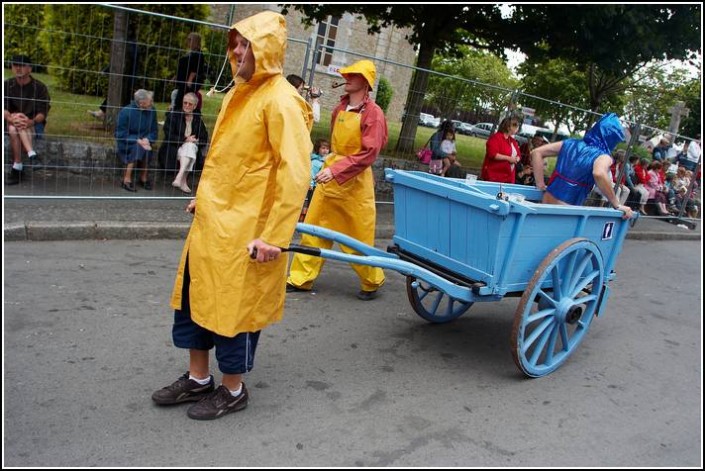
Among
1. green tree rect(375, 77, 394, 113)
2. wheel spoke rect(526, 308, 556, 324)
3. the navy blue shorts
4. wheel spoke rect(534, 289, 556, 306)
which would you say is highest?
green tree rect(375, 77, 394, 113)

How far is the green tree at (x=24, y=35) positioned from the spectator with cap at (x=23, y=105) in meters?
0.17

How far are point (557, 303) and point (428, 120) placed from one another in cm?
491

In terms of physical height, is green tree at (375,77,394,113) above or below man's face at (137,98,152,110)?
above

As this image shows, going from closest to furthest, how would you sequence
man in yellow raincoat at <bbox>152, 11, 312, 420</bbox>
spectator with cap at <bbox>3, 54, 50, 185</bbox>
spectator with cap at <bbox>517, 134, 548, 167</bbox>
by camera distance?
man in yellow raincoat at <bbox>152, 11, 312, 420</bbox> < spectator with cap at <bbox>3, 54, 50, 185</bbox> < spectator with cap at <bbox>517, 134, 548, 167</bbox>

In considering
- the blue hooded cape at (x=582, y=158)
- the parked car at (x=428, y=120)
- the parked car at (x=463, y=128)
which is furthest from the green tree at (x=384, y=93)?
the blue hooded cape at (x=582, y=158)

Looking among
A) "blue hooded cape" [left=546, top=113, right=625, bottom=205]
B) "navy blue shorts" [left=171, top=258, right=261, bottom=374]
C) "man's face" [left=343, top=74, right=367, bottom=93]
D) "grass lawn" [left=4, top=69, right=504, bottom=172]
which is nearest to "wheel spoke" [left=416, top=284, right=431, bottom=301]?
"blue hooded cape" [left=546, top=113, right=625, bottom=205]

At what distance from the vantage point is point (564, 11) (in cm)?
977

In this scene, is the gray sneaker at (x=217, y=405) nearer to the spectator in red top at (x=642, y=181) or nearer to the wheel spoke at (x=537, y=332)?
the wheel spoke at (x=537, y=332)

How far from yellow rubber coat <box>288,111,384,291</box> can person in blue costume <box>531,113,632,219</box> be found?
4.61 ft

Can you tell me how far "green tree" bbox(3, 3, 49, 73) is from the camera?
307 inches

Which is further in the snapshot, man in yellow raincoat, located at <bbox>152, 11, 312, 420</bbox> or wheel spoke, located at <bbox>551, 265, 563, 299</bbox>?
wheel spoke, located at <bbox>551, 265, 563, 299</bbox>

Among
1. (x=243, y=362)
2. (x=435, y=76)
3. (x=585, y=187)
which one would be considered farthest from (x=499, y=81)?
(x=243, y=362)

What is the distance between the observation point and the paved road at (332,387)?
10.2 ft

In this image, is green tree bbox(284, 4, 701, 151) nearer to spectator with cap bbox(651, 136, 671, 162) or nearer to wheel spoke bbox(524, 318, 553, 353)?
spectator with cap bbox(651, 136, 671, 162)
